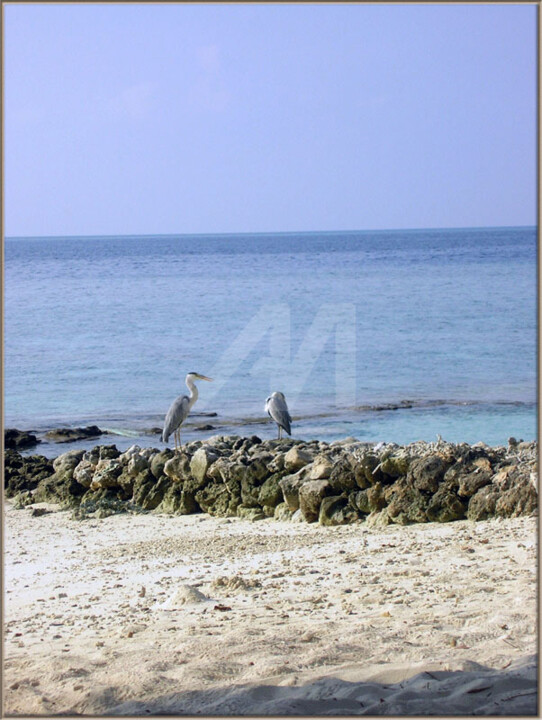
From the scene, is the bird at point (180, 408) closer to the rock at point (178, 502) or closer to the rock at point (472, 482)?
the rock at point (178, 502)

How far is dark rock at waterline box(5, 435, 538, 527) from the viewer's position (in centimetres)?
371

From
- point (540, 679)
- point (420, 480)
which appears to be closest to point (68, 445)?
point (420, 480)

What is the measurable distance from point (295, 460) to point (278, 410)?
177cm

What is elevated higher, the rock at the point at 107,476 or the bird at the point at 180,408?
the bird at the point at 180,408

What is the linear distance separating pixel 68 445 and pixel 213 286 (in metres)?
2.66

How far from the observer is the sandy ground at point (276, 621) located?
2197 mm

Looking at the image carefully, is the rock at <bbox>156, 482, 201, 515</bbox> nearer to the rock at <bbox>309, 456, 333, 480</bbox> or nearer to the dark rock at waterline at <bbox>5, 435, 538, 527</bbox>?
the dark rock at waterline at <bbox>5, 435, 538, 527</bbox>

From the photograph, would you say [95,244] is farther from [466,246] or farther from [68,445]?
[68,445]

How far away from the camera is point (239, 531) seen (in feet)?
12.8

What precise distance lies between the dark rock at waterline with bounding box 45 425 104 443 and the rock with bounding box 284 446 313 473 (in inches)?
112

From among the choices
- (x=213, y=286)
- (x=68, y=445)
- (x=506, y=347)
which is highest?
(x=213, y=286)

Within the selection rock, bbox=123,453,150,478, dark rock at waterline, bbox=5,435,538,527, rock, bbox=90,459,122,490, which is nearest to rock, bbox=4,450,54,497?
dark rock at waterline, bbox=5,435,538,527

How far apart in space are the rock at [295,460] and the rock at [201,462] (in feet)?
1.32

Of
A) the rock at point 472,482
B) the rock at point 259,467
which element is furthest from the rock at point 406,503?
the rock at point 259,467
